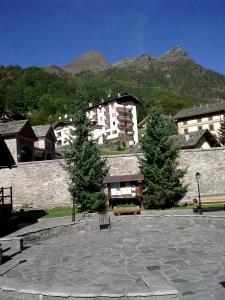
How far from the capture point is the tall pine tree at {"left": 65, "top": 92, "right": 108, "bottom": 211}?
101ft

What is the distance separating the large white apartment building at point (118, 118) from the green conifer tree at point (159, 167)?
6203 cm

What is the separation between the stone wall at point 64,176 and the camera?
1270 inches

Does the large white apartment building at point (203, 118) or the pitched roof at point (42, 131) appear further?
the large white apartment building at point (203, 118)

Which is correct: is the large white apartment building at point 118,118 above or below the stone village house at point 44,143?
above

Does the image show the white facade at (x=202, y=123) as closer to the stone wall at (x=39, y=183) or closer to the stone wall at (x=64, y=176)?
the stone wall at (x=64, y=176)

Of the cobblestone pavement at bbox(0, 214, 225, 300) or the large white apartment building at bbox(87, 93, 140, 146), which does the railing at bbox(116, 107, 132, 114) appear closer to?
the large white apartment building at bbox(87, 93, 140, 146)

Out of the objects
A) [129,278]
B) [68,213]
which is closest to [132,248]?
[129,278]

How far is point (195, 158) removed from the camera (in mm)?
32688

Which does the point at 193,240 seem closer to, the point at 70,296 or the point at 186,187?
the point at 70,296

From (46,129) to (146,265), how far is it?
142 ft

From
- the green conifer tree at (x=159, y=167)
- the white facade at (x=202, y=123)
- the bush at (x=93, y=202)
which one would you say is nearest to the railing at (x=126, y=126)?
the white facade at (x=202, y=123)

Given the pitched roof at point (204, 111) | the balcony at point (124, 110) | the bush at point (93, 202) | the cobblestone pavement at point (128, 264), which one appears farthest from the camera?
the balcony at point (124, 110)

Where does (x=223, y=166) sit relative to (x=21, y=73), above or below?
below

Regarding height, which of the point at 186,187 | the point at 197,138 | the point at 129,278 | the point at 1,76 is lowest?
the point at 129,278
